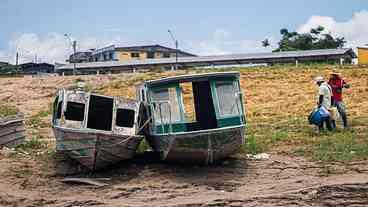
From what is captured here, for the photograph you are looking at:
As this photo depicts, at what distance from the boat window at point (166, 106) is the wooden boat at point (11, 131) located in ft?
15.3

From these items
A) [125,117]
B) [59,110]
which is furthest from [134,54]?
[125,117]

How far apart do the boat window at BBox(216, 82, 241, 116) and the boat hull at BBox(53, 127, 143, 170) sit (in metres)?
2.23

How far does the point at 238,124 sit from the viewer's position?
13953mm

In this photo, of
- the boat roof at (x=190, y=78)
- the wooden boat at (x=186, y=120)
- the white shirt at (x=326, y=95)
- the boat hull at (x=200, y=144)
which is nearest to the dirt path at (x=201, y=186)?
the boat hull at (x=200, y=144)

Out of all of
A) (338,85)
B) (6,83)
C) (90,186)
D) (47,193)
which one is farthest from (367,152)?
(6,83)

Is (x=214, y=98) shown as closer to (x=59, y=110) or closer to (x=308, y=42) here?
(x=59, y=110)

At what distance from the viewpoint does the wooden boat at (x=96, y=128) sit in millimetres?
13789

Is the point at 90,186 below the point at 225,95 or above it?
below

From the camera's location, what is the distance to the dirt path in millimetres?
11688

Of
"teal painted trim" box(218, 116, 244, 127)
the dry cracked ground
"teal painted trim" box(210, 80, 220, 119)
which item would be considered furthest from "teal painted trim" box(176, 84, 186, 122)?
→ the dry cracked ground

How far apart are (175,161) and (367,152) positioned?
16.1 feet

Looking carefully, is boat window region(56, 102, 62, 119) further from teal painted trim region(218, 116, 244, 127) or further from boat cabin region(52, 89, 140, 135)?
teal painted trim region(218, 116, 244, 127)

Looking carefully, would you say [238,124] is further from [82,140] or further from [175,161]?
[82,140]

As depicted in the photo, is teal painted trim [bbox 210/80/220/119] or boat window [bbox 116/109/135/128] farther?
boat window [bbox 116/109/135/128]
